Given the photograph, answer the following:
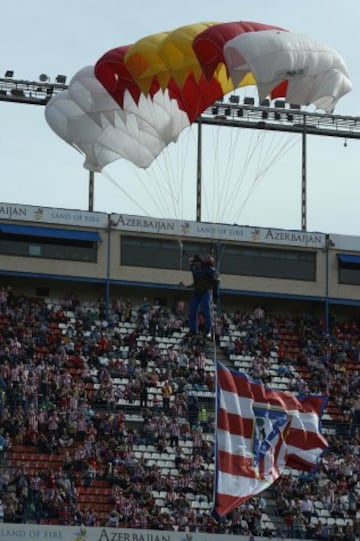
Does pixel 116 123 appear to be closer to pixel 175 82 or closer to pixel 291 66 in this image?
pixel 175 82

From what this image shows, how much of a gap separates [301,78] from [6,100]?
18169 millimetres

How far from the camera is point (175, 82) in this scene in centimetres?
3831

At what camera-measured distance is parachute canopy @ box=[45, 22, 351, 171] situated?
119 ft

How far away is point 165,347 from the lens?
49.3m

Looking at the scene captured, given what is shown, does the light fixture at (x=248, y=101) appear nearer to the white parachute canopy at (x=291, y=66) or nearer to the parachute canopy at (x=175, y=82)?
the parachute canopy at (x=175, y=82)

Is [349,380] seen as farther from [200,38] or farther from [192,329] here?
[200,38]

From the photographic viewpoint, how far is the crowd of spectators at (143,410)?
41375 millimetres

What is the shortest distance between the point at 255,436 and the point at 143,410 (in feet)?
38.1

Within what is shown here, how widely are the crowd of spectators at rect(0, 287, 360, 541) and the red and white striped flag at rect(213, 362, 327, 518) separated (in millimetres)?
6460

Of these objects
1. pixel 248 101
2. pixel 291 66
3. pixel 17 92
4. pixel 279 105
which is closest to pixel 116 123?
pixel 291 66

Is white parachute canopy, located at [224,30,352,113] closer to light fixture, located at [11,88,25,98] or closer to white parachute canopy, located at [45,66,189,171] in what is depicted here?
white parachute canopy, located at [45,66,189,171]

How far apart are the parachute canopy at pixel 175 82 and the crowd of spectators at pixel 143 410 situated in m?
6.87

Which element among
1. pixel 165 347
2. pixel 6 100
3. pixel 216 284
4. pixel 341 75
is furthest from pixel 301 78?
pixel 6 100

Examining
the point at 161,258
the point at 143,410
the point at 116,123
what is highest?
the point at 116,123
